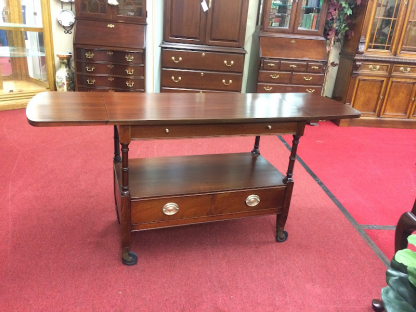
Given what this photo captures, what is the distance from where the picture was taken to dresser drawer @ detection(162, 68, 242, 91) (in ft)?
12.9

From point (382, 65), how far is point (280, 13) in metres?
1.38

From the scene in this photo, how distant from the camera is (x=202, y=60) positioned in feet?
12.8

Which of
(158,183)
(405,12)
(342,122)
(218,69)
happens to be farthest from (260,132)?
(405,12)

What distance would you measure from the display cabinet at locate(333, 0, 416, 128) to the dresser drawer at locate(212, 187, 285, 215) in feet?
9.02

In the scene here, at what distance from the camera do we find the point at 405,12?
3.82 m

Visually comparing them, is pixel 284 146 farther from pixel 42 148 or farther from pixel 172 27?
pixel 42 148

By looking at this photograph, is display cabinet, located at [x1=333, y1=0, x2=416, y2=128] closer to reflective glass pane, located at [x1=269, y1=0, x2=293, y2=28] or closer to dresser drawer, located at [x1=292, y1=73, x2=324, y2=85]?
dresser drawer, located at [x1=292, y1=73, x2=324, y2=85]

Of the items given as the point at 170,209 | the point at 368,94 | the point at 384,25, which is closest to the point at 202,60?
the point at 368,94

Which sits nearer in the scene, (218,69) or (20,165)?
(20,165)

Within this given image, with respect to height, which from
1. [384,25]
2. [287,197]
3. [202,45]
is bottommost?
[287,197]

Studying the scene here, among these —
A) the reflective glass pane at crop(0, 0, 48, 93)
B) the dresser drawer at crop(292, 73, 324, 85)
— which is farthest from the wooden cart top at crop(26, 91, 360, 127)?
the reflective glass pane at crop(0, 0, 48, 93)

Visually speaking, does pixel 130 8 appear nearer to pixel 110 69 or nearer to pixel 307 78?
pixel 110 69

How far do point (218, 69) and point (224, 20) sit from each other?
22.0 inches

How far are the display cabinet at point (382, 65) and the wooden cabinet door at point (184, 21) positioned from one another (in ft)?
6.02
